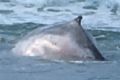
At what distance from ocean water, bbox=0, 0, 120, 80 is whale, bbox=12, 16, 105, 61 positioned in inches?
4.0

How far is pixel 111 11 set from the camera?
52.4 feet

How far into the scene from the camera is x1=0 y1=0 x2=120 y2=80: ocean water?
8133 millimetres

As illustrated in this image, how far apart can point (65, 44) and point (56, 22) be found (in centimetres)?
385

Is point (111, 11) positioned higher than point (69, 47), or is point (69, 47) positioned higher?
point (69, 47)

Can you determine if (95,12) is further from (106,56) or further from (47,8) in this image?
(106,56)

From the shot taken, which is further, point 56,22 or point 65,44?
point 56,22

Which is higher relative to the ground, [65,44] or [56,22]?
[65,44]

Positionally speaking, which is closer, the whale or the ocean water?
the ocean water

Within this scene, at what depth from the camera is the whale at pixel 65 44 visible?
8.48 m

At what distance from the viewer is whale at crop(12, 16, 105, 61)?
848cm

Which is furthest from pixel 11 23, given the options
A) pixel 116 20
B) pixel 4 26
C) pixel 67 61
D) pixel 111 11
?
pixel 67 61

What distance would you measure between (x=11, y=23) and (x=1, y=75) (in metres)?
5.36

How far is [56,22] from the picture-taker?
40.5 ft

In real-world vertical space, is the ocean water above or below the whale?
below
